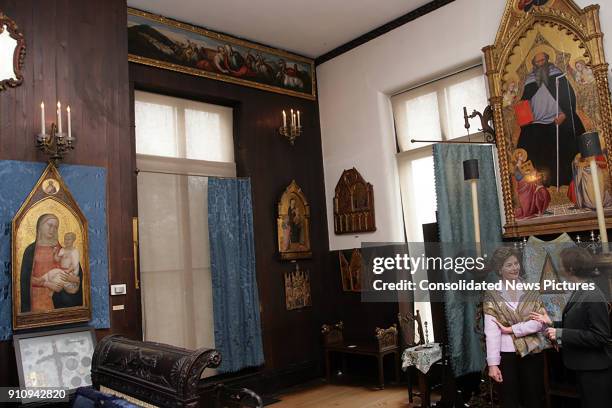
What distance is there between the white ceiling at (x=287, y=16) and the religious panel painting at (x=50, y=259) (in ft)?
8.40

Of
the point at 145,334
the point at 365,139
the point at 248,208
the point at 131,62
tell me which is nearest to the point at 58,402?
the point at 145,334

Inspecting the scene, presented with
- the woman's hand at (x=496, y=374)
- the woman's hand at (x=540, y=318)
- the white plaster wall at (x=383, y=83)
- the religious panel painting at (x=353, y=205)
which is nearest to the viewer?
the woman's hand at (x=540, y=318)

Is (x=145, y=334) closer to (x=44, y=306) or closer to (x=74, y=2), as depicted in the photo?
(x=44, y=306)

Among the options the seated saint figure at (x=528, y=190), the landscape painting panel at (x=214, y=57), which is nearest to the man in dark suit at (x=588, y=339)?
the seated saint figure at (x=528, y=190)

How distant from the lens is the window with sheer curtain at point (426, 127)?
5.86 meters

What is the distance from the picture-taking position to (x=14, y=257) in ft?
12.9

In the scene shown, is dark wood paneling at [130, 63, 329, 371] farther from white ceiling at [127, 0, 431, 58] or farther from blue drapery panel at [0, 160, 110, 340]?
blue drapery panel at [0, 160, 110, 340]

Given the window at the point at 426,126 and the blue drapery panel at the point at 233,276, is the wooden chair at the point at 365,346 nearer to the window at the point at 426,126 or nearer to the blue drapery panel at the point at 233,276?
the blue drapery panel at the point at 233,276

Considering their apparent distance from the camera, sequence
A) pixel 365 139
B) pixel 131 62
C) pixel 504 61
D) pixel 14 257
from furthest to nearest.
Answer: pixel 365 139 < pixel 131 62 < pixel 504 61 < pixel 14 257

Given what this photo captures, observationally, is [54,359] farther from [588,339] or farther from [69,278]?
[588,339]

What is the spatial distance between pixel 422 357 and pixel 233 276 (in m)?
2.32

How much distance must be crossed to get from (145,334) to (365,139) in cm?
356

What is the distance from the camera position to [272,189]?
6.71 metres

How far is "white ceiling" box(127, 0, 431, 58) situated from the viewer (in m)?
5.80
